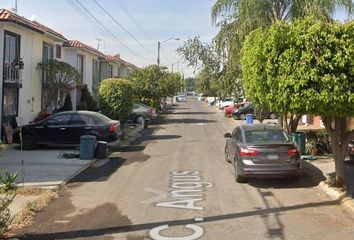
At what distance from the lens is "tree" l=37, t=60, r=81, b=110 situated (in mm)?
27828

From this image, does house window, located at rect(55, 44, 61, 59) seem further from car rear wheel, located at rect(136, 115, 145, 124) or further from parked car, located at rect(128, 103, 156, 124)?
car rear wheel, located at rect(136, 115, 145, 124)

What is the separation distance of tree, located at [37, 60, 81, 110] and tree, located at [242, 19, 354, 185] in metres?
18.8

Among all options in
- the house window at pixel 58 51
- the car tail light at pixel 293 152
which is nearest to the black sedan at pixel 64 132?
the car tail light at pixel 293 152

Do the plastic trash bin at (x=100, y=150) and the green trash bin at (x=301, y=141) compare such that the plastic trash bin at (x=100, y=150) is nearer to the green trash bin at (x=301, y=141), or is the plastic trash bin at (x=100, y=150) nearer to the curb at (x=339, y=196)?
the green trash bin at (x=301, y=141)

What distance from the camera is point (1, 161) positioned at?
54.7 ft

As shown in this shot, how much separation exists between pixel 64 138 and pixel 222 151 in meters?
6.53

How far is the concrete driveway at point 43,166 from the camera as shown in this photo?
13664mm

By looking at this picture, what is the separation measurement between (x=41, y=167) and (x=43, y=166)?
0.69 ft

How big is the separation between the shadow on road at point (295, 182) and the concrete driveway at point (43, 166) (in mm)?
5232

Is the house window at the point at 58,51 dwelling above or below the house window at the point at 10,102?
above

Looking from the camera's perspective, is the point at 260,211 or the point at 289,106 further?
the point at 289,106

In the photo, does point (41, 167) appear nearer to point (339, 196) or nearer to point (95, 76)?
point (339, 196)

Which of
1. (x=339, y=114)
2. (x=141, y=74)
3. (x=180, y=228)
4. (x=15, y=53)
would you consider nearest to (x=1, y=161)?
(x=15, y=53)

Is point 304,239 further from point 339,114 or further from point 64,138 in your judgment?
point 64,138
